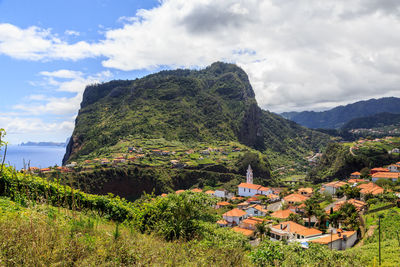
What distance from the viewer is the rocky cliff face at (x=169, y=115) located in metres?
96.6

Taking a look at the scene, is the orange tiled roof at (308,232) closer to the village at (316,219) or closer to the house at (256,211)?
the village at (316,219)

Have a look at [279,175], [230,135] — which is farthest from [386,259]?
[230,135]

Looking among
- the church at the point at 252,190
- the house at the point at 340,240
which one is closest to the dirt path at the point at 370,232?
the house at the point at 340,240

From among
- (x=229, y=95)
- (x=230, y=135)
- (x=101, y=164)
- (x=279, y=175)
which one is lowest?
(x=279, y=175)

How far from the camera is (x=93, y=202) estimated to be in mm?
8367

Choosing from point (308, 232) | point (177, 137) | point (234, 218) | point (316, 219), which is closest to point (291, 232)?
point (308, 232)

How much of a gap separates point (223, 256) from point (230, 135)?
377 feet

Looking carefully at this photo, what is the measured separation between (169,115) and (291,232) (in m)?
92.4

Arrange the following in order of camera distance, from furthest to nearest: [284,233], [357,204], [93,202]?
[357,204] → [284,233] → [93,202]

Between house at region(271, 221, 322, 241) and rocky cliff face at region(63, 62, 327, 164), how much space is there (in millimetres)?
71057

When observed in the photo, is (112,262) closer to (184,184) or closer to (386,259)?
(386,259)

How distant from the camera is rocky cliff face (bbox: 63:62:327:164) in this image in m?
96.6

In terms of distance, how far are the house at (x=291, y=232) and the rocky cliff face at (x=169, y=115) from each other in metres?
71.1

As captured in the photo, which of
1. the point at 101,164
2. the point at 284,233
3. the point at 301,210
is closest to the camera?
the point at 284,233
